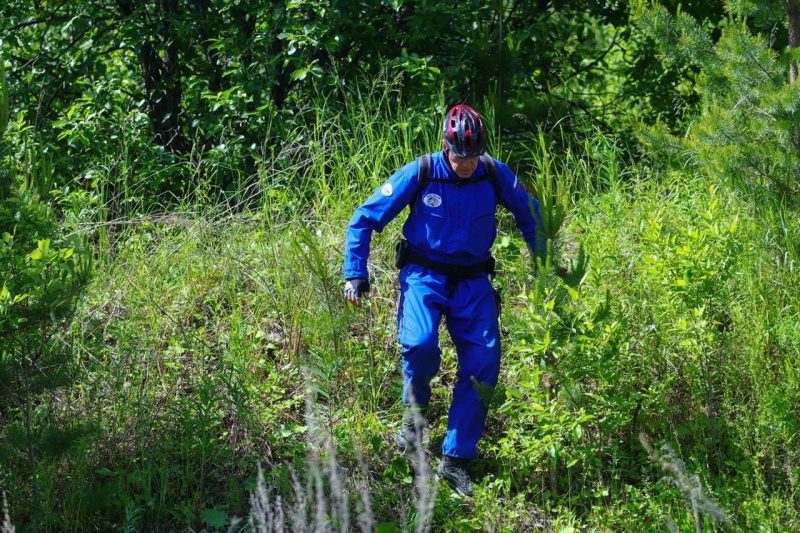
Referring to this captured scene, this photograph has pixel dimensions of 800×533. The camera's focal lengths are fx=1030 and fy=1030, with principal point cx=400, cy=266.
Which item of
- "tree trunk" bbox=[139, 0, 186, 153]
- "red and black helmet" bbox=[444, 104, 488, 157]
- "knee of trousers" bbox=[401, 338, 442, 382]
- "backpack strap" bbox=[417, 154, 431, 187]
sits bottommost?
"knee of trousers" bbox=[401, 338, 442, 382]

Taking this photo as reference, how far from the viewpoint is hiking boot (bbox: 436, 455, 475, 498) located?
505 cm

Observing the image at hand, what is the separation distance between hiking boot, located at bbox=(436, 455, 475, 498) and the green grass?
2.8 inches

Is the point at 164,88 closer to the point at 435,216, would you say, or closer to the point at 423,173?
the point at 423,173

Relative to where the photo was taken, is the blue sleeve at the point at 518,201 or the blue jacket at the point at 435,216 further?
the blue sleeve at the point at 518,201

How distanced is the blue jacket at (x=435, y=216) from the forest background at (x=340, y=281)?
1.11 ft

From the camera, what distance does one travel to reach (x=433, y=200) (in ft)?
16.8

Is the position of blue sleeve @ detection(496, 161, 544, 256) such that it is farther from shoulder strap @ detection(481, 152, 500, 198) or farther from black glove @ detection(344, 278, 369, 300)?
black glove @ detection(344, 278, 369, 300)

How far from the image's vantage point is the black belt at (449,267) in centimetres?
512

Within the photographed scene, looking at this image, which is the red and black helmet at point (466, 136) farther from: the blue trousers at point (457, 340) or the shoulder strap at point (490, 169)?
the blue trousers at point (457, 340)

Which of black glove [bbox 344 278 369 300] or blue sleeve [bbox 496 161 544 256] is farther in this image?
blue sleeve [bbox 496 161 544 256]

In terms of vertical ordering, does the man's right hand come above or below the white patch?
below

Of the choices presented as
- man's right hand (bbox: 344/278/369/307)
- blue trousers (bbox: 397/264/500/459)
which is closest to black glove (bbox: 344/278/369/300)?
man's right hand (bbox: 344/278/369/307)

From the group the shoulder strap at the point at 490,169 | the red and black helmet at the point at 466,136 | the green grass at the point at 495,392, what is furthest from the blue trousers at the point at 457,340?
the red and black helmet at the point at 466,136

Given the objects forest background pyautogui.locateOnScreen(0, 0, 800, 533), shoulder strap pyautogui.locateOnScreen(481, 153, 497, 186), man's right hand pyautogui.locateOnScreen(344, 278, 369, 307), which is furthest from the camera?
shoulder strap pyautogui.locateOnScreen(481, 153, 497, 186)
